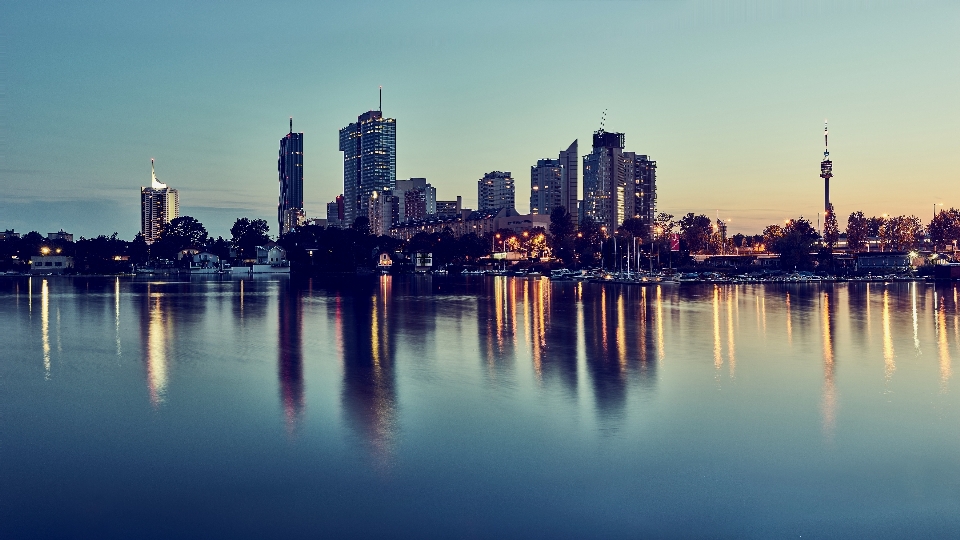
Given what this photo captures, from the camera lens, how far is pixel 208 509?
12320mm

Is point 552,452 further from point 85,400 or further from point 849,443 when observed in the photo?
point 85,400

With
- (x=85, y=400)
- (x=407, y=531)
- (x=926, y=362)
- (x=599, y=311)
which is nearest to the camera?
(x=407, y=531)

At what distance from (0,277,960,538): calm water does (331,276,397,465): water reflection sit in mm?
141

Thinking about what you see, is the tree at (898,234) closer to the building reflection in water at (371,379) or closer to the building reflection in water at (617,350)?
the building reflection in water at (617,350)

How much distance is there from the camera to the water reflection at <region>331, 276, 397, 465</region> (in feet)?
56.0

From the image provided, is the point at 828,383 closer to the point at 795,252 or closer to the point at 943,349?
the point at 943,349

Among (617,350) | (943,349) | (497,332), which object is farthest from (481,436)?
(943,349)

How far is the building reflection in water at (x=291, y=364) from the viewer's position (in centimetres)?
1955

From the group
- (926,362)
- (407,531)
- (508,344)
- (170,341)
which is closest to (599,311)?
(508,344)

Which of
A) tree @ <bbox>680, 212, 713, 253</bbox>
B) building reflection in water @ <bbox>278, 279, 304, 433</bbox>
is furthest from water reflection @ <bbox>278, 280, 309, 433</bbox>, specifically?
tree @ <bbox>680, 212, 713, 253</bbox>

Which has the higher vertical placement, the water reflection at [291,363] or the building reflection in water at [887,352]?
the water reflection at [291,363]

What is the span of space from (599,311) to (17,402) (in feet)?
126

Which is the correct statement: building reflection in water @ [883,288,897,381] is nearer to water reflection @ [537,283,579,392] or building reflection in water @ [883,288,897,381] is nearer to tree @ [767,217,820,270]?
water reflection @ [537,283,579,392]

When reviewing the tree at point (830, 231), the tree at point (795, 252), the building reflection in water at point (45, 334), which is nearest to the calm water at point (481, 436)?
the building reflection in water at point (45, 334)
